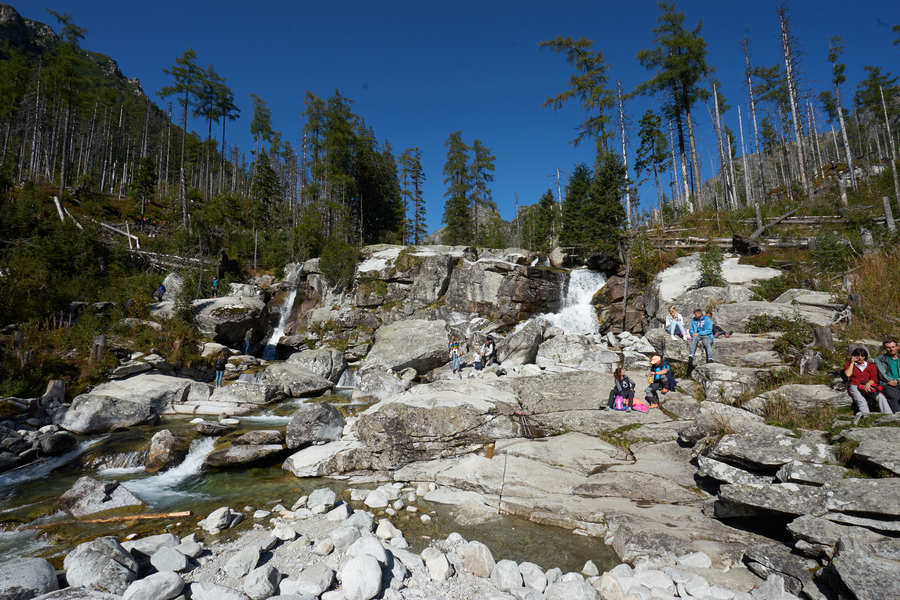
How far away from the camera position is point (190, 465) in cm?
1004

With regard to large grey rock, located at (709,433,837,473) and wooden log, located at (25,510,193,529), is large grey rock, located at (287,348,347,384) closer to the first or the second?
wooden log, located at (25,510,193,529)

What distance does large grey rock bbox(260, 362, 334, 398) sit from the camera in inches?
706

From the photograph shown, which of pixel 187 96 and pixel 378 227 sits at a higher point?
pixel 187 96

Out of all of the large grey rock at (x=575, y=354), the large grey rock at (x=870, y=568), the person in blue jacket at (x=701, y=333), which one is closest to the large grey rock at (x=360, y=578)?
the large grey rock at (x=870, y=568)

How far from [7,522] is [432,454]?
8.71 metres

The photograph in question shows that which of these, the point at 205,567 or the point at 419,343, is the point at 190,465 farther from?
the point at 419,343

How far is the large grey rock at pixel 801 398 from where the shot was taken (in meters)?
7.42

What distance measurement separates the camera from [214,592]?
14.2ft

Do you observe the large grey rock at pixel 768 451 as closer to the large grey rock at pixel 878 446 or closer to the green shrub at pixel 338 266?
the large grey rock at pixel 878 446

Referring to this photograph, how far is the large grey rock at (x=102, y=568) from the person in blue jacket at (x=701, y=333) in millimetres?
14712

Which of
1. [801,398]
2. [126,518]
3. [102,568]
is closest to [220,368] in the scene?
[126,518]

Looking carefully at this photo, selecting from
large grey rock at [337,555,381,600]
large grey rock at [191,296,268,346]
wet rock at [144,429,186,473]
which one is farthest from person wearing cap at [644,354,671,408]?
large grey rock at [191,296,268,346]

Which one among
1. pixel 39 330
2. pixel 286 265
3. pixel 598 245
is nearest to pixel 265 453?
pixel 39 330

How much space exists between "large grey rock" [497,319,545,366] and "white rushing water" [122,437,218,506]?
45.1ft
